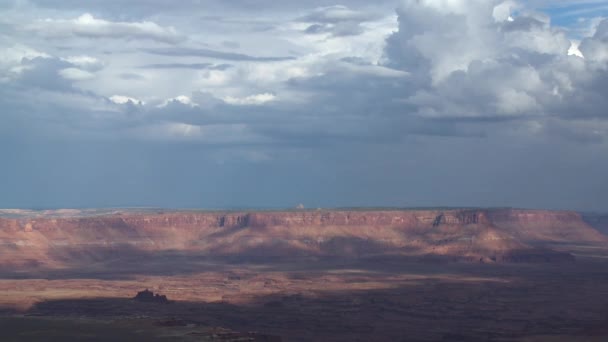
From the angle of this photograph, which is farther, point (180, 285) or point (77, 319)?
point (180, 285)

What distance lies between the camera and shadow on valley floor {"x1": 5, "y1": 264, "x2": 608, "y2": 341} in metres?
107

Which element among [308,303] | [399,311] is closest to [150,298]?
[308,303]

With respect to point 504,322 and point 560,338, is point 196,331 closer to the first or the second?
point 560,338

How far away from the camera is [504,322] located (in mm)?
117438

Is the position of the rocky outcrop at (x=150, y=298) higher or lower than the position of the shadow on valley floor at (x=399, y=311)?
higher

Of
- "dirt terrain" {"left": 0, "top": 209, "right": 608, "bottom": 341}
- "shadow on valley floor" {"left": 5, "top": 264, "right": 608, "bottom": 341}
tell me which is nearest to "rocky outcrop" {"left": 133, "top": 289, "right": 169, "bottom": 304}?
"dirt terrain" {"left": 0, "top": 209, "right": 608, "bottom": 341}

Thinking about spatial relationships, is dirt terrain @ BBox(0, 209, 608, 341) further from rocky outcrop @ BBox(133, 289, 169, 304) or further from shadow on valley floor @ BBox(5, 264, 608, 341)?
rocky outcrop @ BBox(133, 289, 169, 304)

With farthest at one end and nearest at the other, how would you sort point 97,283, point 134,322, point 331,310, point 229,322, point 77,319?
point 97,283
point 331,310
point 229,322
point 77,319
point 134,322

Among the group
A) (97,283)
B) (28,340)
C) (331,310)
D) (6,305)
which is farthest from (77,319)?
(97,283)

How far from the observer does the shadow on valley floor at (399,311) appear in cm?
10738

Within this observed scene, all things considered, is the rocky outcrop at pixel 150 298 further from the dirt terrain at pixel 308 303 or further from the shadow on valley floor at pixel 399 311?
the shadow on valley floor at pixel 399 311

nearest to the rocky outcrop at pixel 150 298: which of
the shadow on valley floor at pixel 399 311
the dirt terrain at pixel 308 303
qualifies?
the dirt terrain at pixel 308 303

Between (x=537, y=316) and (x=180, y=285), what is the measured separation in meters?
63.6

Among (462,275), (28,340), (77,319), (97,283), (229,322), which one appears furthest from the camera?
(462,275)
